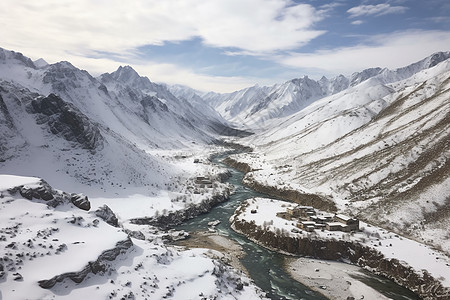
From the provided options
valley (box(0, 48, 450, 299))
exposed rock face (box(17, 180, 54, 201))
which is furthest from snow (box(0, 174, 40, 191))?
exposed rock face (box(17, 180, 54, 201))

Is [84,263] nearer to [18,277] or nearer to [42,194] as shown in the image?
[18,277]

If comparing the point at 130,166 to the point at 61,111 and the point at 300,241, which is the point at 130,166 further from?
the point at 300,241

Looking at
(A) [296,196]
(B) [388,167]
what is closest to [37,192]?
(A) [296,196]

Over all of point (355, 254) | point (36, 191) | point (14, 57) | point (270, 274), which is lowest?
point (270, 274)

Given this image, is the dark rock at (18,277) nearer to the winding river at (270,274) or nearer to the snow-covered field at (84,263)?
the snow-covered field at (84,263)

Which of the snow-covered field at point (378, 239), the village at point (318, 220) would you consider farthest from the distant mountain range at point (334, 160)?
the village at point (318, 220)

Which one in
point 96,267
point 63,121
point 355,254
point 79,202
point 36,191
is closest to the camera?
point 96,267

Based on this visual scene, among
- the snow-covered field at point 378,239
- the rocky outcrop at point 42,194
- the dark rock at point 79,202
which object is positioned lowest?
the snow-covered field at point 378,239

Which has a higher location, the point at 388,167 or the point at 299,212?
the point at 388,167
